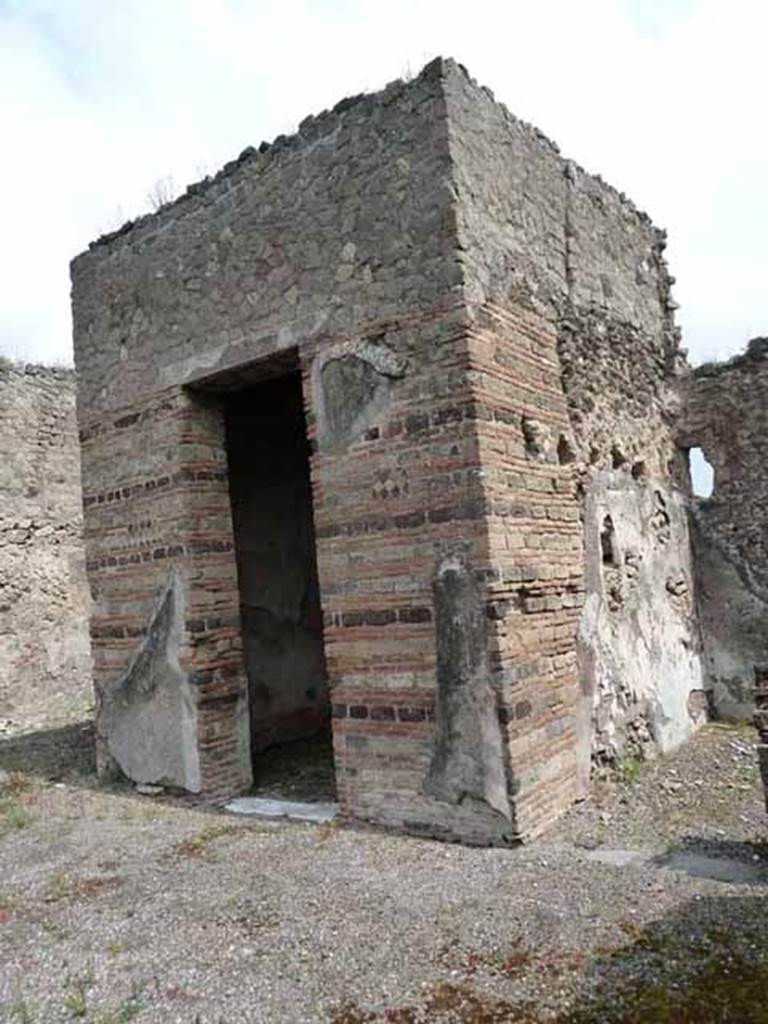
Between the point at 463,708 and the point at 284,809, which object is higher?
the point at 463,708

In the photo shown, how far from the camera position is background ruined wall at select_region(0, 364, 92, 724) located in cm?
989

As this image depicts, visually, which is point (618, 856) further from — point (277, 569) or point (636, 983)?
point (277, 569)

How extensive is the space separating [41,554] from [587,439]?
7111 mm

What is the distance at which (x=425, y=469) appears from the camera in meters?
4.72

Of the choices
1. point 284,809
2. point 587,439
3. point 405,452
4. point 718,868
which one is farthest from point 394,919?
point 587,439

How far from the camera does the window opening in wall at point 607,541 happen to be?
19.1ft

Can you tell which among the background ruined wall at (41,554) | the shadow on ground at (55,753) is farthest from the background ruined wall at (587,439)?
the background ruined wall at (41,554)

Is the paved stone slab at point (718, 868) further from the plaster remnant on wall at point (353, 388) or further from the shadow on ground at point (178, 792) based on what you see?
the plaster remnant on wall at point (353, 388)

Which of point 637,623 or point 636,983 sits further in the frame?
point 637,623

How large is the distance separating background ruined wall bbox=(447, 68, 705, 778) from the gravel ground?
774mm

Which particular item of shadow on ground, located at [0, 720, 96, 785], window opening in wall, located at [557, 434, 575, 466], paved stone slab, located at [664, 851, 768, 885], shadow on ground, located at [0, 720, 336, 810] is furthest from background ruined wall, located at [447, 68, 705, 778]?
shadow on ground, located at [0, 720, 96, 785]

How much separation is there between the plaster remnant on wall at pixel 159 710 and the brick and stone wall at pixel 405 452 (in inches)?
0.8

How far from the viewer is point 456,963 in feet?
10.4

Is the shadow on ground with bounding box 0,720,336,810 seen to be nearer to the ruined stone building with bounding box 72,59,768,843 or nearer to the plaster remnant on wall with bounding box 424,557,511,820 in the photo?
the ruined stone building with bounding box 72,59,768,843
